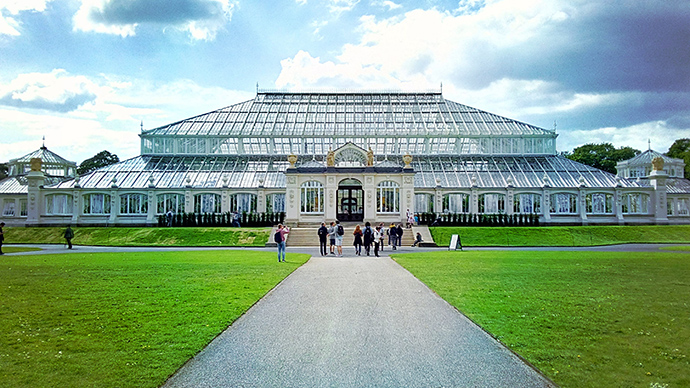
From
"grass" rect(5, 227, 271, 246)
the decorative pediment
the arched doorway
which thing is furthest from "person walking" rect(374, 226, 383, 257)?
the decorative pediment

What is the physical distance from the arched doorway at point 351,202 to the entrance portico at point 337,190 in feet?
5.88

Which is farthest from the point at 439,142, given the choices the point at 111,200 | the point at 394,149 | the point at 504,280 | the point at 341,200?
the point at 504,280

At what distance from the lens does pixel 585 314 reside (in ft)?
39.2

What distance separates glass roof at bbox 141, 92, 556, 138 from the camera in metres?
61.6

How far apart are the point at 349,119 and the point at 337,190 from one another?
19057 millimetres

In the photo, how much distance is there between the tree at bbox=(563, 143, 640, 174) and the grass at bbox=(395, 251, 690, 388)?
7709cm

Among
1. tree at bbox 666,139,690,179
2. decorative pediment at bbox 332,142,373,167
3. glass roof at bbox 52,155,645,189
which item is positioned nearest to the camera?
decorative pediment at bbox 332,142,373,167

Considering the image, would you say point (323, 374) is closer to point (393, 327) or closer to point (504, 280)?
point (393, 327)

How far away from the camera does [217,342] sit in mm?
9648

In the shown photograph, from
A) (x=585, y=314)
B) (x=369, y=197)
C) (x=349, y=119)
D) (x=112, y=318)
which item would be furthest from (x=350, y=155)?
(x=112, y=318)

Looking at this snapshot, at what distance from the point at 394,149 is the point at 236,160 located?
63.4 ft

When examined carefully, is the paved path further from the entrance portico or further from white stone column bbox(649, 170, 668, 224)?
white stone column bbox(649, 170, 668, 224)

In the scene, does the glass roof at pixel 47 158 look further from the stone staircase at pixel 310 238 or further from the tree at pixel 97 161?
the stone staircase at pixel 310 238

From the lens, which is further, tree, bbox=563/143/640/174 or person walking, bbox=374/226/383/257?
tree, bbox=563/143/640/174
